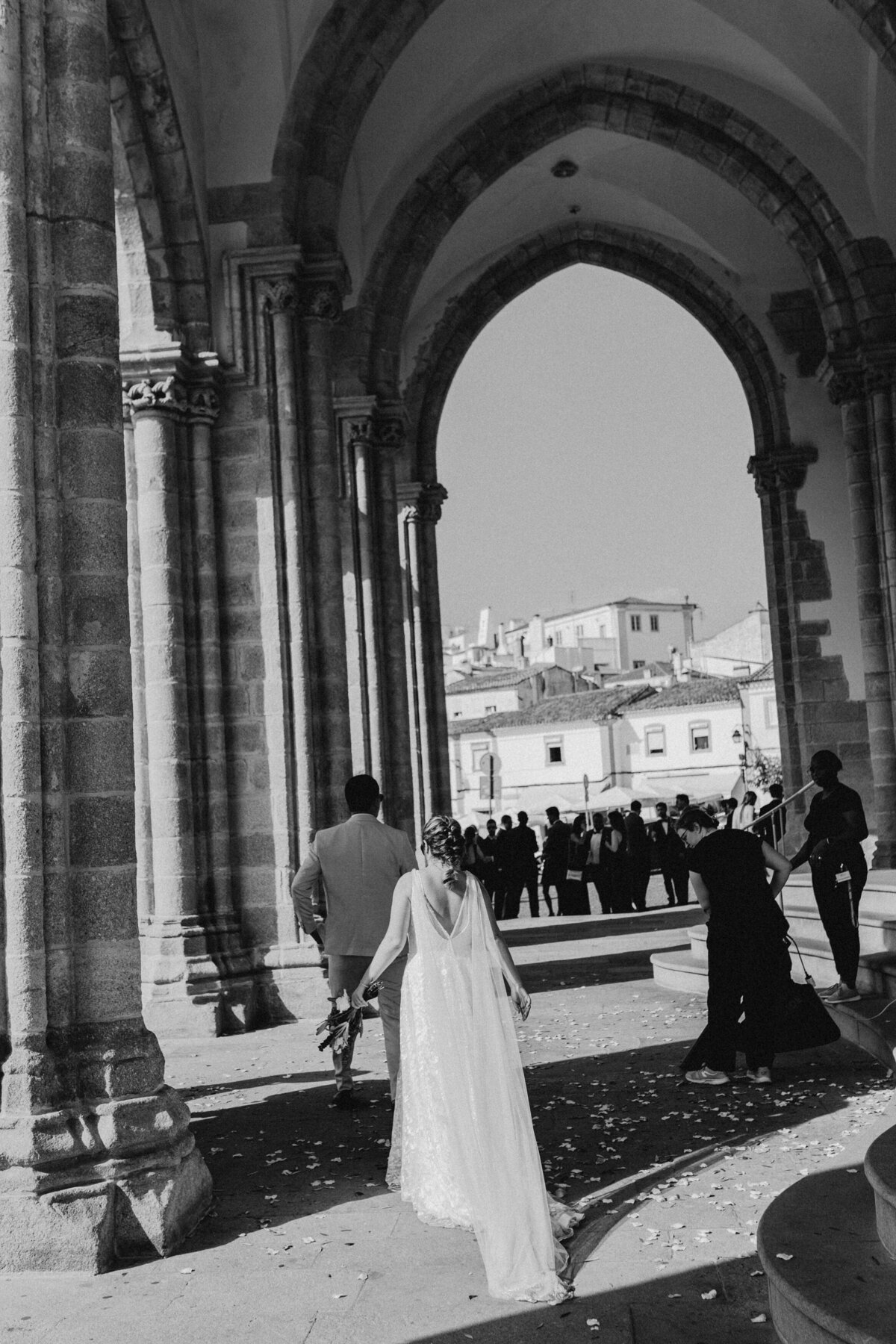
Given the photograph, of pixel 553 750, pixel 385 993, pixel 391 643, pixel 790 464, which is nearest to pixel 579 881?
pixel 391 643

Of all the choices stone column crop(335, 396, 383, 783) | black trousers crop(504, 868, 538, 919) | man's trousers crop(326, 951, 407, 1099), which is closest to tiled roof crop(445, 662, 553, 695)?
black trousers crop(504, 868, 538, 919)

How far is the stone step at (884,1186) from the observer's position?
3.87 meters

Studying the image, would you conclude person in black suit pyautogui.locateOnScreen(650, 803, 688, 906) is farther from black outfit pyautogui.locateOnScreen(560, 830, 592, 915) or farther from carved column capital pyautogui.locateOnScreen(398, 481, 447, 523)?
carved column capital pyautogui.locateOnScreen(398, 481, 447, 523)

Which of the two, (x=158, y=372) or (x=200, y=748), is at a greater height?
(x=158, y=372)

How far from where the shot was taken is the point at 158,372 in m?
9.89

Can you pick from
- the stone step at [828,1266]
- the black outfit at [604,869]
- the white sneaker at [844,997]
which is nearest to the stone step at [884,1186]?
the stone step at [828,1266]

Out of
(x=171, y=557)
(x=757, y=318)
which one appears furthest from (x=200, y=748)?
(x=757, y=318)

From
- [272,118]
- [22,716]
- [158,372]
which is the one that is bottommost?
[22,716]

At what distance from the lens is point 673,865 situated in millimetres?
19531

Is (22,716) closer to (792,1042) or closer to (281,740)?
(792,1042)

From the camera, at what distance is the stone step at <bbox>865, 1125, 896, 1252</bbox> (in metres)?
3.87

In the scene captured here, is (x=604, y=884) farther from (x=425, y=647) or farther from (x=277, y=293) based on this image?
(x=277, y=293)

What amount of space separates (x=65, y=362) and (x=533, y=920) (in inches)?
548

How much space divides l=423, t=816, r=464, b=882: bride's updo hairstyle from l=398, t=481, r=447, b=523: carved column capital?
50.0 ft
